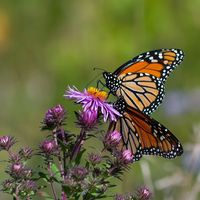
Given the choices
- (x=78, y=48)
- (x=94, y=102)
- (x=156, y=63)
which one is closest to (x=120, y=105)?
(x=94, y=102)

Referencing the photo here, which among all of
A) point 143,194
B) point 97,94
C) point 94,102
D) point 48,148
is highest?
point 97,94

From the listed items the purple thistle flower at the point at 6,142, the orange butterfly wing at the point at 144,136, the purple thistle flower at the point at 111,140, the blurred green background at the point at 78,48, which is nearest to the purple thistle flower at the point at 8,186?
the purple thistle flower at the point at 6,142

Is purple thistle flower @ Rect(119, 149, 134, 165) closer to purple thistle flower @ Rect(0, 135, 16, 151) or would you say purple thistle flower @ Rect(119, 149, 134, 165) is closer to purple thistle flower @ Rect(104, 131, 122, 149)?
purple thistle flower @ Rect(104, 131, 122, 149)

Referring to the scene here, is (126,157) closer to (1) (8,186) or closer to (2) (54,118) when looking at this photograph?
(2) (54,118)

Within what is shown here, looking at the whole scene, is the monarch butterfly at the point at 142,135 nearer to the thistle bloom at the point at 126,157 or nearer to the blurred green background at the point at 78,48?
the thistle bloom at the point at 126,157

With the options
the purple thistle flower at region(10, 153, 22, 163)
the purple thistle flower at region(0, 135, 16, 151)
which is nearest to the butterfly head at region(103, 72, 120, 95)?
the purple thistle flower at region(0, 135, 16, 151)
